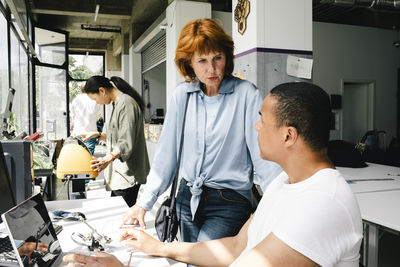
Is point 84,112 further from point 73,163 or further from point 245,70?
point 73,163

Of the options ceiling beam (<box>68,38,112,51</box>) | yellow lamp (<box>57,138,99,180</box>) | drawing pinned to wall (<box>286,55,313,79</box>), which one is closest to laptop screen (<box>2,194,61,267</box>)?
yellow lamp (<box>57,138,99,180</box>)

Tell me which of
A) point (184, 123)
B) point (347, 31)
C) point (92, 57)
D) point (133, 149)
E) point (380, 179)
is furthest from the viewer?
point (92, 57)

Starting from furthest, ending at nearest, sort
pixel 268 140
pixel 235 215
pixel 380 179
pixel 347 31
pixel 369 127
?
pixel 369 127 → pixel 347 31 → pixel 380 179 → pixel 235 215 → pixel 268 140

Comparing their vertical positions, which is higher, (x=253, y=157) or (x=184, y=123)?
(x=184, y=123)

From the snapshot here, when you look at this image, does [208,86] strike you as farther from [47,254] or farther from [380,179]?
[380,179]

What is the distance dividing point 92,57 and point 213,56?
51.8 feet

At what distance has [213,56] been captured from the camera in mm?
1570

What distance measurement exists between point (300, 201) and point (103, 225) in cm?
105

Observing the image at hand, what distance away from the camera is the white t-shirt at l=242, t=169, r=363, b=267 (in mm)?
771

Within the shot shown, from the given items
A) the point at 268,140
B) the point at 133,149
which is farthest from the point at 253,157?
the point at 133,149

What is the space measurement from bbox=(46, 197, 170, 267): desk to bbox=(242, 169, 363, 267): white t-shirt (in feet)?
1.76

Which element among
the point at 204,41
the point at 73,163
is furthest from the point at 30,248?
the point at 204,41

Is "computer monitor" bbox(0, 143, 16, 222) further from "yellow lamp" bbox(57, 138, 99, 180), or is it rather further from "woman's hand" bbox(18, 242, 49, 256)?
"yellow lamp" bbox(57, 138, 99, 180)

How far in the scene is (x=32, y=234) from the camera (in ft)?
3.46
